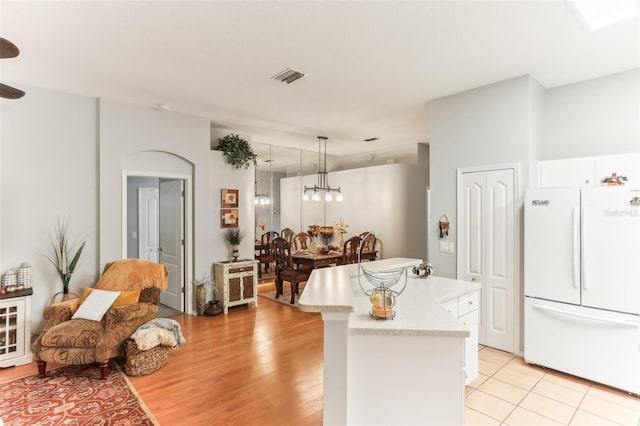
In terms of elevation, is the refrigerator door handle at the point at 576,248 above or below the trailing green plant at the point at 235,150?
below

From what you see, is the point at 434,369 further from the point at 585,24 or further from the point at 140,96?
the point at 140,96

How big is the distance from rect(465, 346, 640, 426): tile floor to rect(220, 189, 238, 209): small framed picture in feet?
13.3

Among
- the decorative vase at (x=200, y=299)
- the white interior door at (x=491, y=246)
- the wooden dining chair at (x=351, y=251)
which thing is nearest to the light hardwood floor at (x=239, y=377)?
the decorative vase at (x=200, y=299)

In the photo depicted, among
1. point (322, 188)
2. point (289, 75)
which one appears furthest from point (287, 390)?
point (322, 188)

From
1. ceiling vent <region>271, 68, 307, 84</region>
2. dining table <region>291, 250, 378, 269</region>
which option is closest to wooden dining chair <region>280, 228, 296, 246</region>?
dining table <region>291, 250, 378, 269</region>

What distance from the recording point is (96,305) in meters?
3.25

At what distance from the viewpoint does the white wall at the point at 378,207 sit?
6.45m

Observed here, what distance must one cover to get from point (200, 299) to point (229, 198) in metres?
1.62

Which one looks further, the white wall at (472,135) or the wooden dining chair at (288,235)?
the wooden dining chair at (288,235)

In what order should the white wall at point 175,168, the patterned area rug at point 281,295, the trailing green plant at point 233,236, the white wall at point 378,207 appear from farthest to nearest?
the white wall at point 378,207
the patterned area rug at point 281,295
the trailing green plant at point 233,236
the white wall at point 175,168

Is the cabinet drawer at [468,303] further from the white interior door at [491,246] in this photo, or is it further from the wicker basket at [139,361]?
the wicker basket at [139,361]

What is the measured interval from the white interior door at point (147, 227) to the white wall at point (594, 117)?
6342mm

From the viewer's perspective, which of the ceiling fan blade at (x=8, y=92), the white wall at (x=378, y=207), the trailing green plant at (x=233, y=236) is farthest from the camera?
the white wall at (x=378, y=207)

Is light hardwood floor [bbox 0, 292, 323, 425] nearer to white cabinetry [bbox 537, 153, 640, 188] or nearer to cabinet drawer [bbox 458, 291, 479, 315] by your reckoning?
cabinet drawer [bbox 458, 291, 479, 315]
